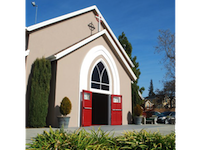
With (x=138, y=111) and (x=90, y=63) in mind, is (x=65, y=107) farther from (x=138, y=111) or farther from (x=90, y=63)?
(x=138, y=111)

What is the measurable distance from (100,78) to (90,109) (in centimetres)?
224

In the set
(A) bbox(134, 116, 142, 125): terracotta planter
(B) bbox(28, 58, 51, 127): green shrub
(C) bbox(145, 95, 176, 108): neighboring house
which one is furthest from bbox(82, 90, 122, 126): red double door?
(C) bbox(145, 95, 176, 108): neighboring house

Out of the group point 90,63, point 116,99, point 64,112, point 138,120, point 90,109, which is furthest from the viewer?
point 138,120

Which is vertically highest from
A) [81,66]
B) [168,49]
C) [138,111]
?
[81,66]

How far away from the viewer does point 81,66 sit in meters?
10.9

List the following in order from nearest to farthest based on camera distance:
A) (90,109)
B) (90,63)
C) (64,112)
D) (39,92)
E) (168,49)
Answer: (168,49)
(64,112)
(39,92)
(90,109)
(90,63)

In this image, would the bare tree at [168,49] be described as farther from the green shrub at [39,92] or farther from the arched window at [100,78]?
the arched window at [100,78]

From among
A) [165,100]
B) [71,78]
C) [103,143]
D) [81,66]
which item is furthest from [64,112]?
[103,143]

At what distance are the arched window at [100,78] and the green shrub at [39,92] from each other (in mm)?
3008

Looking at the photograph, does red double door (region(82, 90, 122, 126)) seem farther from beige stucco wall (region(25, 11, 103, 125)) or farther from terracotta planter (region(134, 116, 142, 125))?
beige stucco wall (region(25, 11, 103, 125))

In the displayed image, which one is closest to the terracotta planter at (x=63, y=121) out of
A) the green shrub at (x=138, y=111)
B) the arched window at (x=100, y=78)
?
the arched window at (x=100, y=78)

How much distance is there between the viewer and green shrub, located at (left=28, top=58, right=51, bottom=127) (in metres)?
8.78

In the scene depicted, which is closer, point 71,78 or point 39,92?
point 39,92
